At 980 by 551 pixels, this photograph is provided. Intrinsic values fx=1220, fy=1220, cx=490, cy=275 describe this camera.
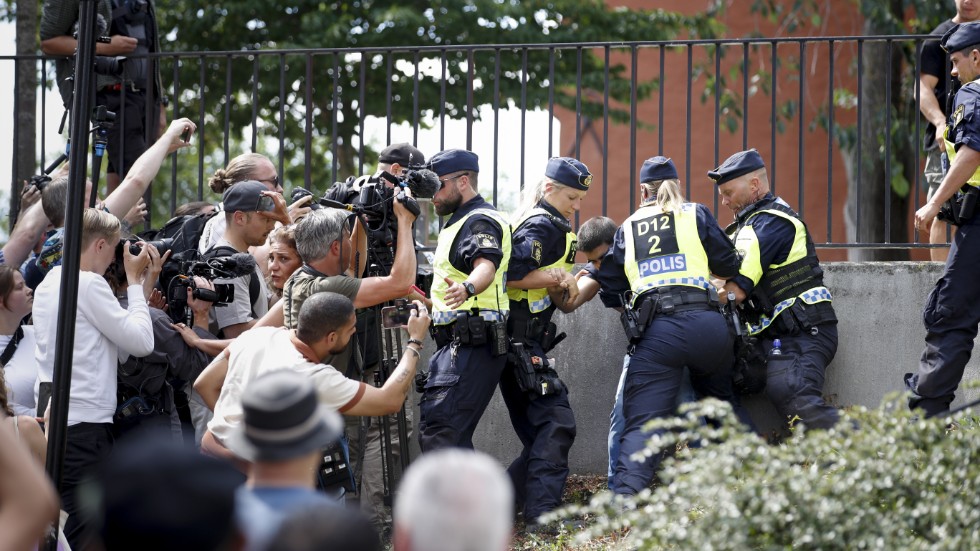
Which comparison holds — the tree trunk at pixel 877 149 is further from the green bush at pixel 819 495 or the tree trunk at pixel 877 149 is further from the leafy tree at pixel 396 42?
the green bush at pixel 819 495

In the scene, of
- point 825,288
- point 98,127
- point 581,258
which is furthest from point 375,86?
point 825,288

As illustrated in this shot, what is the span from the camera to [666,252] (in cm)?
657

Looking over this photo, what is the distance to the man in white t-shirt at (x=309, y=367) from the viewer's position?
474 cm

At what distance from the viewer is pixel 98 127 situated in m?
7.05

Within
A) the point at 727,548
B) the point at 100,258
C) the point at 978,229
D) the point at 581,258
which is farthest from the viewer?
the point at 581,258

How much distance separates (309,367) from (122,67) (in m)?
3.91

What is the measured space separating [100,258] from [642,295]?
9.21ft

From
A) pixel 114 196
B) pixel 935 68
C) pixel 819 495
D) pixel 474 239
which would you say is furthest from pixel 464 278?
pixel 935 68

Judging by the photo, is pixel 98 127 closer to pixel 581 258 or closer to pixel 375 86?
pixel 581 258

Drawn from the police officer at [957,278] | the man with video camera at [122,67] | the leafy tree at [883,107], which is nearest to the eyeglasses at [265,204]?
the man with video camera at [122,67]

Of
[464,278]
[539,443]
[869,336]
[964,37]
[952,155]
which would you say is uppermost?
[964,37]

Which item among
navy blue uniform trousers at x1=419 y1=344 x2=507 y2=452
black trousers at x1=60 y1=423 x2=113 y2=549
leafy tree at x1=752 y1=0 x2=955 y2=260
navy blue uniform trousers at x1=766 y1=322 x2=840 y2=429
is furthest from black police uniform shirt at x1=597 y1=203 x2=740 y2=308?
leafy tree at x1=752 y1=0 x2=955 y2=260

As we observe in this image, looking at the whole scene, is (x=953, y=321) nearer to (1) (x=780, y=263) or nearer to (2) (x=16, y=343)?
(1) (x=780, y=263)

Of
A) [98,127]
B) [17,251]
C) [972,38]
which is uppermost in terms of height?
[972,38]
